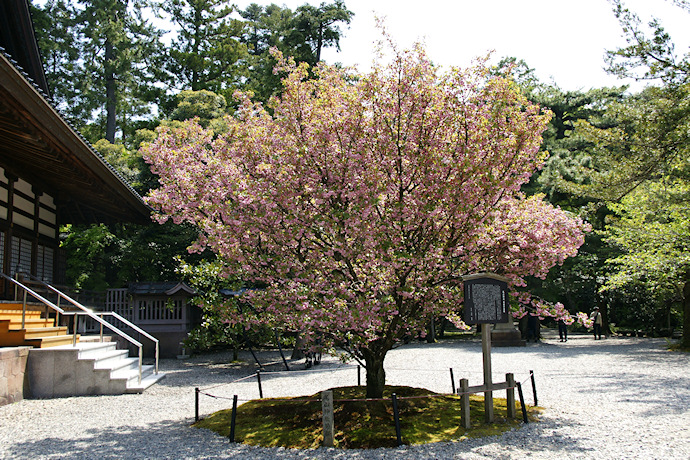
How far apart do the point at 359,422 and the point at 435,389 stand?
172 inches

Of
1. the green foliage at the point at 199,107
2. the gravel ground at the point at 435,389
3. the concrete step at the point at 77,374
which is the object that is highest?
the green foliage at the point at 199,107

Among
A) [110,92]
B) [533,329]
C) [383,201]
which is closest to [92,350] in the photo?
[383,201]

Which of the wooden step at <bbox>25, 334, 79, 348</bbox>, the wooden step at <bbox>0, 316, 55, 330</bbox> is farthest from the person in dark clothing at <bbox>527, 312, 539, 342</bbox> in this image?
the wooden step at <bbox>0, 316, 55, 330</bbox>

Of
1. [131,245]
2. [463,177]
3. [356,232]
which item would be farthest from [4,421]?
[131,245]

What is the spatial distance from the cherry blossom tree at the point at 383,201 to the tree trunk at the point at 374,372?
0.35m

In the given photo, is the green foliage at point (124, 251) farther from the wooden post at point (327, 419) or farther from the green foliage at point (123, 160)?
the wooden post at point (327, 419)

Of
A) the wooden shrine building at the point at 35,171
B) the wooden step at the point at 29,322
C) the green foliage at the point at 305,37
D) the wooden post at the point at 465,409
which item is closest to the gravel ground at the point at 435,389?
the wooden post at the point at 465,409

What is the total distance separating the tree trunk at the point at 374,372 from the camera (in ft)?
27.1

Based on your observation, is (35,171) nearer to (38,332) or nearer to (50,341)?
(38,332)

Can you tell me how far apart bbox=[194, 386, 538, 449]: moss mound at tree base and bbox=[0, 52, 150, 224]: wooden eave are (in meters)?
5.80

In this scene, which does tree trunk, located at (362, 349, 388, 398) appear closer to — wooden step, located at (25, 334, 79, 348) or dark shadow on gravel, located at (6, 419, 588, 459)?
dark shadow on gravel, located at (6, 419, 588, 459)

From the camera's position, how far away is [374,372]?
834 centimetres

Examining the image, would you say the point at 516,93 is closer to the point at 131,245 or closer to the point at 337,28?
the point at 131,245

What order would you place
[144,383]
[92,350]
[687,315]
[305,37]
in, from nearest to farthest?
[92,350]
[144,383]
[687,315]
[305,37]
